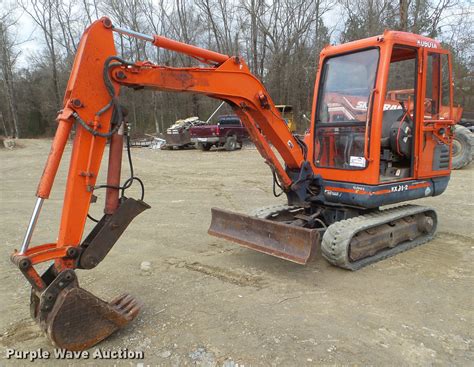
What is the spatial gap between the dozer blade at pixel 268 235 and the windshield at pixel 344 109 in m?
1.17

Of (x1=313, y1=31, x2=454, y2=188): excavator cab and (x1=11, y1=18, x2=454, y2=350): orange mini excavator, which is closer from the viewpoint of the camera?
(x1=11, y1=18, x2=454, y2=350): orange mini excavator

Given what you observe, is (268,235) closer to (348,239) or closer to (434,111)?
(348,239)

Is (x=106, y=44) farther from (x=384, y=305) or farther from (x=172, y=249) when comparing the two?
(x=384, y=305)

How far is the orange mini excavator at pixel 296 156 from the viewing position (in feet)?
10.4

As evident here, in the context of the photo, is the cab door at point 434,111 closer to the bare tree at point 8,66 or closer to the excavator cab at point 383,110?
the excavator cab at point 383,110

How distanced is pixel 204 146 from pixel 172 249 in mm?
15879

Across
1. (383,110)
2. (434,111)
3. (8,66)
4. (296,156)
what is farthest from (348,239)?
(8,66)

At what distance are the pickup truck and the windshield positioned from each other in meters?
15.0

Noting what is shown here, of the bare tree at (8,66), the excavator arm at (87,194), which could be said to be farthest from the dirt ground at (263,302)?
the bare tree at (8,66)

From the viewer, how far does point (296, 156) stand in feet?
16.5

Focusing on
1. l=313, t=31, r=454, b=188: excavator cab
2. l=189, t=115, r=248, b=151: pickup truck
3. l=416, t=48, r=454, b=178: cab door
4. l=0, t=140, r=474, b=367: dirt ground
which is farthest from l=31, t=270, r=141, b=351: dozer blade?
l=189, t=115, r=248, b=151: pickup truck

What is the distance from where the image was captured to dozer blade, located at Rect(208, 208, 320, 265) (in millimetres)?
4293

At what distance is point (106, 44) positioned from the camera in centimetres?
333

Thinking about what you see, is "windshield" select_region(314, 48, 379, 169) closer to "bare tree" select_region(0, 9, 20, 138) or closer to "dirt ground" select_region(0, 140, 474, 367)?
"dirt ground" select_region(0, 140, 474, 367)
